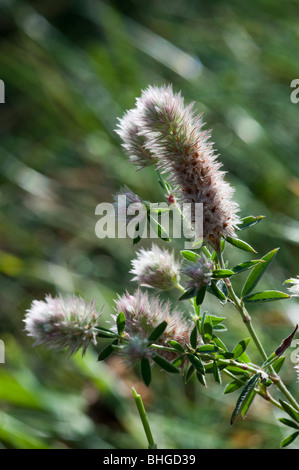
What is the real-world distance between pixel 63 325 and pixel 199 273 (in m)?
0.12

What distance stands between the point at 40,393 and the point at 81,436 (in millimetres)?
111

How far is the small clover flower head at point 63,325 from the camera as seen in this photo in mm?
500

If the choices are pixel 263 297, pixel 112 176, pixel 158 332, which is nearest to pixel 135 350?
pixel 158 332

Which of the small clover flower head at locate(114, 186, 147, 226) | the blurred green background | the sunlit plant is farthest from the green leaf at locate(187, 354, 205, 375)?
the blurred green background

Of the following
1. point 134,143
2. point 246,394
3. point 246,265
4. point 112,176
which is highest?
point 112,176

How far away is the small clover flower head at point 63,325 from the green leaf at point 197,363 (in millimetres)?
80

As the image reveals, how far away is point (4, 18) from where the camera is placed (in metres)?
2.17

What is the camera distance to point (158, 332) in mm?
484

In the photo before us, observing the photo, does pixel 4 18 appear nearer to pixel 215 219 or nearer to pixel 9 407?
pixel 9 407

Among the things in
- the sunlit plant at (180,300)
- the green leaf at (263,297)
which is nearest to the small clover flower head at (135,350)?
the sunlit plant at (180,300)

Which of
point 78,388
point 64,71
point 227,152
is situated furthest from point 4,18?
point 78,388

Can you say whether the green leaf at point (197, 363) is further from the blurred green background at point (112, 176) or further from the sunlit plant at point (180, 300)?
the blurred green background at point (112, 176)

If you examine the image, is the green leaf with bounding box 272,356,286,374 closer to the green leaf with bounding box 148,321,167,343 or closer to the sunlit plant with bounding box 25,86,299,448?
the sunlit plant with bounding box 25,86,299,448

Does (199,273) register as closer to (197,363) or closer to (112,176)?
(197,363)
